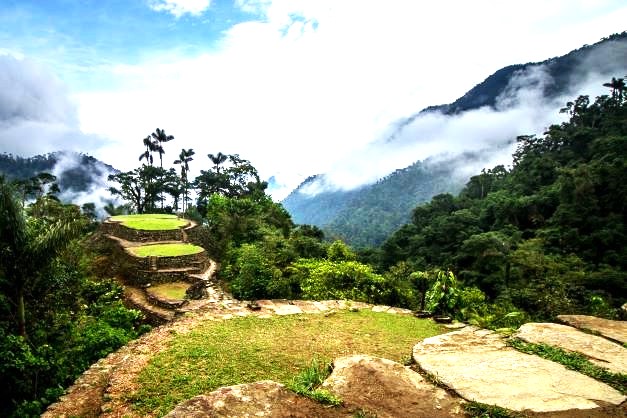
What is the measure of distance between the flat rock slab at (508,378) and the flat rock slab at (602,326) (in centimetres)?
129

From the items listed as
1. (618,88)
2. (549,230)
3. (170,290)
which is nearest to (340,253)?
(170,290)

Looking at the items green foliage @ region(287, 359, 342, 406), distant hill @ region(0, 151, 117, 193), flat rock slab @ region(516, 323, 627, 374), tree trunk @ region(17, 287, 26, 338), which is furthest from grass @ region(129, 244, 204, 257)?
distant hill @ region(0, 151, 117, 193)

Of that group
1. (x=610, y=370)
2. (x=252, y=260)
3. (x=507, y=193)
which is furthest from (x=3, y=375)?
(x=507, y=193)

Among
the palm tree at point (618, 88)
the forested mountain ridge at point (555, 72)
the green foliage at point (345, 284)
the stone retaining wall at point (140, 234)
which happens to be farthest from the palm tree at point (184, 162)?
the forested mountain ridge at point (555, 72)

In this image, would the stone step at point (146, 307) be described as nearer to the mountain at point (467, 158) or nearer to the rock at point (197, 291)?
the rock at point (197, 291)

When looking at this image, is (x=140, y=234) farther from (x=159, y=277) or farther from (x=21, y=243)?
(x=21, y=243)

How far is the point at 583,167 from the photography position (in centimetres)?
3612

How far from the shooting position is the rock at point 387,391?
345cm

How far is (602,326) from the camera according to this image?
530 cm

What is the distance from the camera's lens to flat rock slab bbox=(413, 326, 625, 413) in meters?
3.46

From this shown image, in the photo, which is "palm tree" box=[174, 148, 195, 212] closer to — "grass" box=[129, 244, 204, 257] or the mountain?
"grass" box=[129, 244, 204, 257]

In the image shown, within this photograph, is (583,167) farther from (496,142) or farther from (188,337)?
(496,142)

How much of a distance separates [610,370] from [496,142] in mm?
165173

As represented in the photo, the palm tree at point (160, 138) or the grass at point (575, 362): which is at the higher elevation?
the palm tree at point (160, 138)
